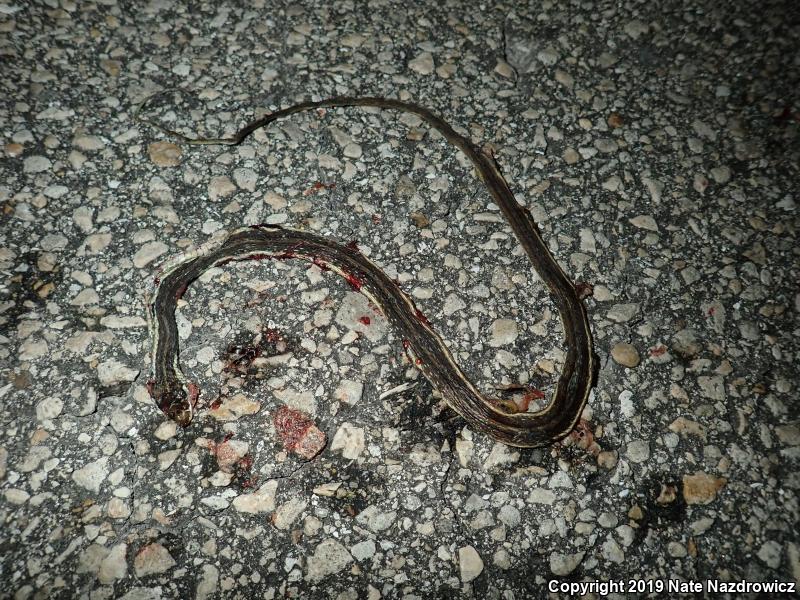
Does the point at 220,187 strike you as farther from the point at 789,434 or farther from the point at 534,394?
the point at 789,434

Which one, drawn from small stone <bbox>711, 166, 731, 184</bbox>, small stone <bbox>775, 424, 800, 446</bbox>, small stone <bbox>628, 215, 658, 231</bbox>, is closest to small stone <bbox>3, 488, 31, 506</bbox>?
small stone <bbox>628, 215, 658, 231</bbox>

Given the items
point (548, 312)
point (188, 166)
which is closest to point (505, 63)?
point (548, 312)

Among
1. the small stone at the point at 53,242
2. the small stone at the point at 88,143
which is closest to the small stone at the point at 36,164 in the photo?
the small stone at the point at 88,143

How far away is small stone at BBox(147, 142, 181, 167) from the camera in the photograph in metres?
2.79

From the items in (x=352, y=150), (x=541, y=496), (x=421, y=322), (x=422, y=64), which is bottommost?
(x=541, y=496)

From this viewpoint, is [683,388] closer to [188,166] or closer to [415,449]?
[415,449]

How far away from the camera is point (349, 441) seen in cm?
222

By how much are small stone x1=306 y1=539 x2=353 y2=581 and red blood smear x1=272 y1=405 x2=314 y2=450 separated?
419 millimetres

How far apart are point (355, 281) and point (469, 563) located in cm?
133

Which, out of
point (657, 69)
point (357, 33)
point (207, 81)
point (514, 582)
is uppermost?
point (657, 69)

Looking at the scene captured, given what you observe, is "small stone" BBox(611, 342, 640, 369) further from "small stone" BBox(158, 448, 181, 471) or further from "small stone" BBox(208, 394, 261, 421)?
"small stone" BBox(158, 448, 181, 471)

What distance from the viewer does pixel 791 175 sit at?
296 centimetres

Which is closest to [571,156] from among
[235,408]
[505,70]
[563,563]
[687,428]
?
[505,70]

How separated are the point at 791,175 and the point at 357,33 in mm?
2744
